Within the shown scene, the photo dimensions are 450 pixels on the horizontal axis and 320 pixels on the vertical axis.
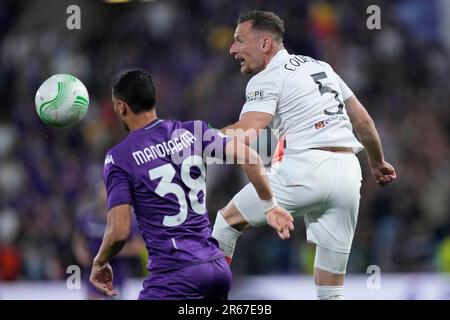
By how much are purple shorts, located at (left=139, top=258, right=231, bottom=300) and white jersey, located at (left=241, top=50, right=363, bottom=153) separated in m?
1.43

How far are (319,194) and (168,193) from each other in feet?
4.86

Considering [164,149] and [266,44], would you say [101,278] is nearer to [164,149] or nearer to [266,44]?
[164,149]

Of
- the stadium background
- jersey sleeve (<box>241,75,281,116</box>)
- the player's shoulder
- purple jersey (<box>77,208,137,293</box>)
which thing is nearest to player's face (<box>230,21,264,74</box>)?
jersey sleeve (<box>241,75,281,116</box>)

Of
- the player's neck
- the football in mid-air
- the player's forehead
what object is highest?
the player's forehead

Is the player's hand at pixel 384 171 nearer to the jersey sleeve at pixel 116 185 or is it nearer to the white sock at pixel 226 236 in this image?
the white sock at pixel 226 236

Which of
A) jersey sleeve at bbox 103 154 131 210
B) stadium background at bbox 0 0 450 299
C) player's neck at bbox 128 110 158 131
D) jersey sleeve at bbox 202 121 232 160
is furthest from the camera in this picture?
stadium background at bbox 0 0 450 299

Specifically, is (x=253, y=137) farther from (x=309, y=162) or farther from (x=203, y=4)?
(x=203, y=4)

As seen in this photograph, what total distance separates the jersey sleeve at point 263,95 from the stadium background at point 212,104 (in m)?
4.77

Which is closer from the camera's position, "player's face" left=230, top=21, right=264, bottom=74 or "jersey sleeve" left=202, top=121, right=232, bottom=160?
"jersey sleeve" left=202, top=121, right=232, bottom=160

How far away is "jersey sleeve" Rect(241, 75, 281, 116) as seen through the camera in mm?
6762

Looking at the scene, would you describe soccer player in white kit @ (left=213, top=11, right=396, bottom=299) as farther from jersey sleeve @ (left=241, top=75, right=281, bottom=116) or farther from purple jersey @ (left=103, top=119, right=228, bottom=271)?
purple jersey @ (left=103, top=119, right=228, bottom=271)

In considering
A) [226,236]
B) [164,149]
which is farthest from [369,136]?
[164,149]

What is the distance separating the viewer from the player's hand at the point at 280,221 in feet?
18.7

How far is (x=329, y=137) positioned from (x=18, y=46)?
9.94 m
